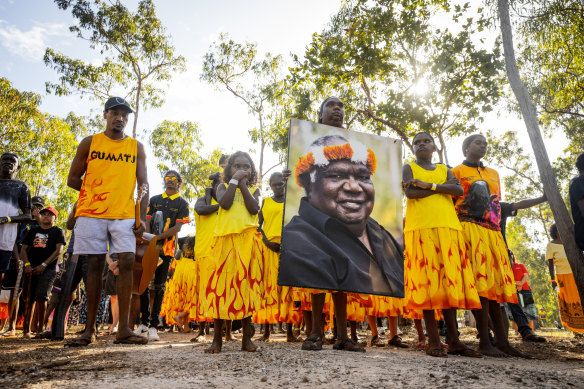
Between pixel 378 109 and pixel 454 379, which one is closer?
pixel 454 379

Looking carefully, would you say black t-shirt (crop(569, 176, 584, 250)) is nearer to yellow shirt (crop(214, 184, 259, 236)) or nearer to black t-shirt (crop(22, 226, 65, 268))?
yellow shirt (crop(214, 184, 259, 236))

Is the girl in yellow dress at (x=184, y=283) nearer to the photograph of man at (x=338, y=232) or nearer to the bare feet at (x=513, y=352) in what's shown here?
the photograph of man at (x=338, y=232)

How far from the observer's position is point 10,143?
17.8 meters

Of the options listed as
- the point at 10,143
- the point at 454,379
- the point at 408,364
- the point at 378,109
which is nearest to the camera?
the point at 454,379

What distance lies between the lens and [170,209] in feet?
19.7

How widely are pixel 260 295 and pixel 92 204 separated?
189 centimetres

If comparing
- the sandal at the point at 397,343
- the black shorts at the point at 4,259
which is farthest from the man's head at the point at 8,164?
the sandal at the point at 397,343

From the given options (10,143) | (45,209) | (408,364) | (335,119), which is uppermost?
(10,143)

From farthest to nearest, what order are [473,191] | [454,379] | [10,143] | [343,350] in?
[10,143], [473,191], [343,350], [454,379]

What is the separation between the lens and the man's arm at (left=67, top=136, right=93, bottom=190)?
3.96 metres

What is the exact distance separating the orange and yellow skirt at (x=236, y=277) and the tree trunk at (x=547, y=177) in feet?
11.4

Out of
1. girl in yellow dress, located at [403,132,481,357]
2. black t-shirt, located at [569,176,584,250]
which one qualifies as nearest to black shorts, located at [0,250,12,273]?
girl in yellow dress, located at [403,132,481,357]

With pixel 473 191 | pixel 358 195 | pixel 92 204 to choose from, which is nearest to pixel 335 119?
pixel 358 195

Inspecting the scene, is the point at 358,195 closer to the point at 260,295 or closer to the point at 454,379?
the point at 260,295
